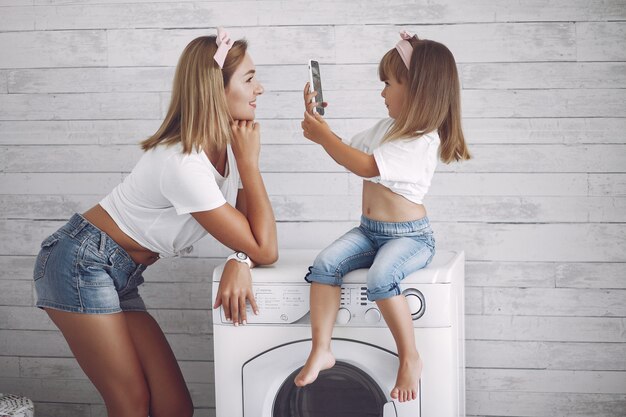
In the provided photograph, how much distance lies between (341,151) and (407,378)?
584mm

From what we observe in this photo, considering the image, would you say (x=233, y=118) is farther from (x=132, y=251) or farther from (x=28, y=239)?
(x=28, y=239)

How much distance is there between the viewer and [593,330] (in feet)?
7.63

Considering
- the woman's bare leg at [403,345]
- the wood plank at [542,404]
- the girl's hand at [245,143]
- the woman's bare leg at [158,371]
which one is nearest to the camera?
the woman's bare leg at [403,345]

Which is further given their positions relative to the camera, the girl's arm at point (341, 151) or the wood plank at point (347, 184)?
the wood plank at point (347, 184)

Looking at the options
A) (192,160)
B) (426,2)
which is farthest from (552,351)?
(192,160)

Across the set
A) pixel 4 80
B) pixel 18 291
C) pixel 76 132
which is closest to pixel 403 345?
pixel 76 132

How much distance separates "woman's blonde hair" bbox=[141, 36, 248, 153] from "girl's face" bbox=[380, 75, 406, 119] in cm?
42

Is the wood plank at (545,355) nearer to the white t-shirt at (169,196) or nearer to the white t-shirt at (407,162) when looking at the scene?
the white t-shirt at (407,162)

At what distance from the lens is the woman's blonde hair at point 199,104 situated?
71.1 inches

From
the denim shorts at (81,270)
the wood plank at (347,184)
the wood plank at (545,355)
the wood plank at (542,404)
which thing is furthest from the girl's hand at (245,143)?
the wood plank at (542,404)

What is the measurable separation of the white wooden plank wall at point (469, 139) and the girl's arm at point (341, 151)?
0.44 meters

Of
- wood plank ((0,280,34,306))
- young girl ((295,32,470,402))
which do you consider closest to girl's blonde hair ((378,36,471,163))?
young girl ((295,32,470,402))

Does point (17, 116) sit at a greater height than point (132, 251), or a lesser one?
greater

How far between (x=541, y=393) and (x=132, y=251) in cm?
139
